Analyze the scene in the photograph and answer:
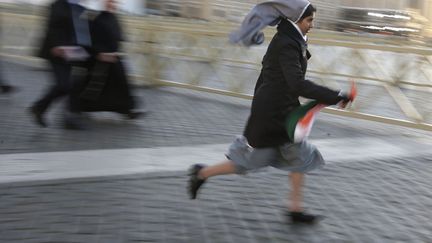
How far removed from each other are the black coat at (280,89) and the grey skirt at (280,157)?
0.06m

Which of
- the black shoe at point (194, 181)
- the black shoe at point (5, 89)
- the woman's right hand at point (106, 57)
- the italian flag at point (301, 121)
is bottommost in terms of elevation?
the black shoe at point (5, 89)

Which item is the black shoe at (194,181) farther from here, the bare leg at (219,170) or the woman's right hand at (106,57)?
the woman's right hand at (106,57)

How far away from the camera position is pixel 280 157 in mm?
3998

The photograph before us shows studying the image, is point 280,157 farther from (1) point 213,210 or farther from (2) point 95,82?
(2) point 95,82

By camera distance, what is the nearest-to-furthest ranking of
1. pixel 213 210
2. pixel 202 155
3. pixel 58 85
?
pixel 213 210 → pixel 202 155 → pixel 58 85

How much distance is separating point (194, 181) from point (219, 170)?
0.82 feet

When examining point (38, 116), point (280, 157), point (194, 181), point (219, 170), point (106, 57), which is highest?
point (106, 57)

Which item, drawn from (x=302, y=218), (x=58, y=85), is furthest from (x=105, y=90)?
(x=302, y=218)

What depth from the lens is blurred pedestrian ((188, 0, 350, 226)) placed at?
372 cm

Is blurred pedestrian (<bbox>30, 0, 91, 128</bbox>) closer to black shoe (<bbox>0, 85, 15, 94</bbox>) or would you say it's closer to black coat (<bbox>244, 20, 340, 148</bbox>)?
black shoe (<bbox>0, 85, 15, 94</bbox>)

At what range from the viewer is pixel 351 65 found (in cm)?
828

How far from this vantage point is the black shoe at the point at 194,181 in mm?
4254

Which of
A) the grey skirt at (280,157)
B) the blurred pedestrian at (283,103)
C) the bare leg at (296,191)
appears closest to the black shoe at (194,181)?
the blurred pedestrian at (283,103)

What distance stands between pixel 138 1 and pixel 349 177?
11.3 meters
